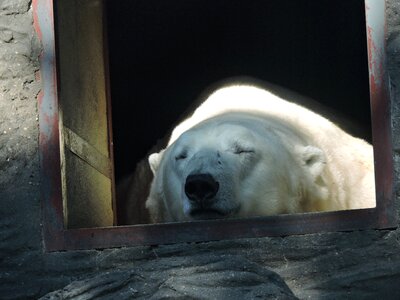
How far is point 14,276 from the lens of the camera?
378cm

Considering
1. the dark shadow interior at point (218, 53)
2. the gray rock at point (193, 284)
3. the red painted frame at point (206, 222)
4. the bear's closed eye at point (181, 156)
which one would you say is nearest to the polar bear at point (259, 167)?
the bear's closed eye at point (181, 156)

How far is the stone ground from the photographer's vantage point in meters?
3.26

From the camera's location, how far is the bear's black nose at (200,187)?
4.19m

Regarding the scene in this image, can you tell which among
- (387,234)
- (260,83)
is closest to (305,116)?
(260,83)

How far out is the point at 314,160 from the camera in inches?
188

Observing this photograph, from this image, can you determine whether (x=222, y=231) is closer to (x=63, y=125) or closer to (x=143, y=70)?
(x=63, y=125)

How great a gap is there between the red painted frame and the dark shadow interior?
2.59 metres

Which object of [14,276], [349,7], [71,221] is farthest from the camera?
[349,7]

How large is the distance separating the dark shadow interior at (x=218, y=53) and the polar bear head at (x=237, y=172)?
1591mm

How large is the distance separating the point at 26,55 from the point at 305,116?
176 centimetres

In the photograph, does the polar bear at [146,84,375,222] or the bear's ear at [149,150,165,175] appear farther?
the bear's ear at [149,150,165,175]

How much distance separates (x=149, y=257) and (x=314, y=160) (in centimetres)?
137

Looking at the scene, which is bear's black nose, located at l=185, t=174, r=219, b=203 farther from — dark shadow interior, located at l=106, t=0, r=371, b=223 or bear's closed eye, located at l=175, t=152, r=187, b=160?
dark shadow interior, located at l=106, t=0, r=371, b=223

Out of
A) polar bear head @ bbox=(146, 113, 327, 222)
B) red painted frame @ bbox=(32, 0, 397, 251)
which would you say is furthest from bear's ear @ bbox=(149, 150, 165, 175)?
red painted frame @ bbox=(32, 0, 397, 251)
